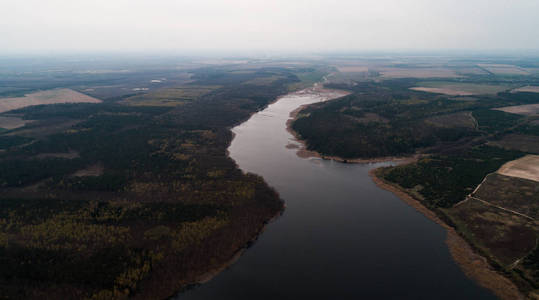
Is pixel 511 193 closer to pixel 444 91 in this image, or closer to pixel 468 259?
pixel 468 259

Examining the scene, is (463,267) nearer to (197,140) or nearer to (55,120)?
(197,140)

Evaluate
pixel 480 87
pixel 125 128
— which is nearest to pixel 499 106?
pixel 480 87

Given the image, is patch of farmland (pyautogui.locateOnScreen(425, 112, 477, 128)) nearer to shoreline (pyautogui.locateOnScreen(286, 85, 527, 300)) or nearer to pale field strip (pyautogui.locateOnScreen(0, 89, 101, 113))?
shoreline (pyautogui.locateOnScreen(286, 85, 527, 300))

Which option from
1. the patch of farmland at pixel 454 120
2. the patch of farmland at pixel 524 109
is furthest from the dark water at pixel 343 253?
the patch of farmland at pixel 524 109

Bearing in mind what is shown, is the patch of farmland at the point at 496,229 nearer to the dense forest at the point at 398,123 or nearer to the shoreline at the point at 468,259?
the shoreline at the point at 468,259

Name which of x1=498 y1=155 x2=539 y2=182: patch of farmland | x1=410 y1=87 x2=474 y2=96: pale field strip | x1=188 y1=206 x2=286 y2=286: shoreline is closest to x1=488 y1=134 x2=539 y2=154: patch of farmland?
x1=498 y1=155 x2=539 y2=182: patch of farmland

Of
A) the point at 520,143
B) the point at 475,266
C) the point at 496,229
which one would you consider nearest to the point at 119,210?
the point at 475,266
